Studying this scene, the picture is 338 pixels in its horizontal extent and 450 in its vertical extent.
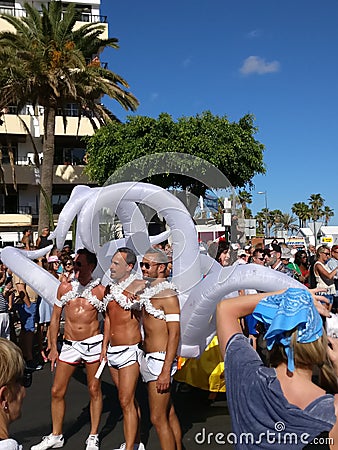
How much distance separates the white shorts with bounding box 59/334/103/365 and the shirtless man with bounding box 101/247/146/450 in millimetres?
194

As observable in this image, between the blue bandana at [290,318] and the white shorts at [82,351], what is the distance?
3.09 meters

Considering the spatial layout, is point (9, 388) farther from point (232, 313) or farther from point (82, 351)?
point (82, 351)

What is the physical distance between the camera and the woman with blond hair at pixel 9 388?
1766 millimetres

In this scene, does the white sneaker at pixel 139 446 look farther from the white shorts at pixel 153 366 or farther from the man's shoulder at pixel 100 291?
the man's shoulder at pixel 100 291

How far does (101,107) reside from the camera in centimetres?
2195

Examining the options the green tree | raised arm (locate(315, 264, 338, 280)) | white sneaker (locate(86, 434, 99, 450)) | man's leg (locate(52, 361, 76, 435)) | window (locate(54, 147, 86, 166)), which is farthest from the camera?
window (locate(54, 147, 86, 166))

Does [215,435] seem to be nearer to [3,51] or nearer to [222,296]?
[222,296]


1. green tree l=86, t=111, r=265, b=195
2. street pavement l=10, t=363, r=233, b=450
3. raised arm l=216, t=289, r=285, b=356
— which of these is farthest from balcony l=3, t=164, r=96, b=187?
raised arm l=216, t=289, r=285, b=356

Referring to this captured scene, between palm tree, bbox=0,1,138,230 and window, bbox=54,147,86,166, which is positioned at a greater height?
palm tree, bbox=0,1,138,230

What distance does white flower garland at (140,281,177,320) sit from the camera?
4012 mm

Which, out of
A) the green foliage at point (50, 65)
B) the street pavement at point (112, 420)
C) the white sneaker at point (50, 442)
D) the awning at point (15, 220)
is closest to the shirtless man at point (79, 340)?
the white sneaker at point (50, 442)

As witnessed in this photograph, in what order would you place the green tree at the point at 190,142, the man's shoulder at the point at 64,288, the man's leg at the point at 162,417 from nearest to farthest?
Result: the man's leg at the point at 162,417 < the man's shoulder at the point at 64,288 < the green tree at the point at 190,142

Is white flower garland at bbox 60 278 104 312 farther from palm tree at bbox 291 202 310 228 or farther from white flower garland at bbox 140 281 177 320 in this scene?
palm tree at bbox 291 202 310 228

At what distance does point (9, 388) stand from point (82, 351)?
2.97 meters
